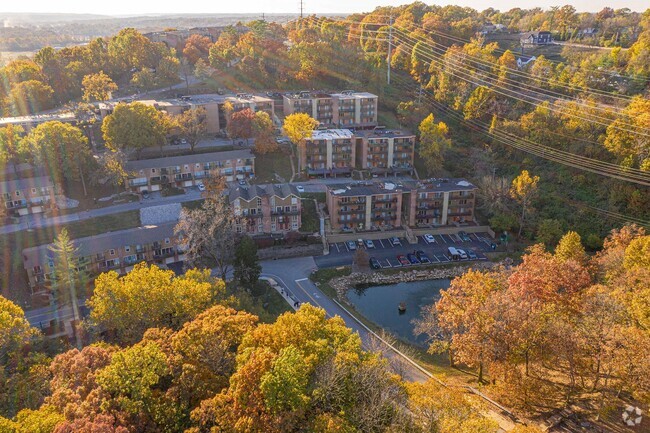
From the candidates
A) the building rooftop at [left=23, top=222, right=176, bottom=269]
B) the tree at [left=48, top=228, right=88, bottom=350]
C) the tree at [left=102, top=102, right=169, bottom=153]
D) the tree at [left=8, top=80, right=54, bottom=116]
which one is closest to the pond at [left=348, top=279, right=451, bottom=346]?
the building rooftop at [left=23, top=222, right=176, bottom=269]

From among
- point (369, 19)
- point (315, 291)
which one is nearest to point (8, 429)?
point (315, 291)

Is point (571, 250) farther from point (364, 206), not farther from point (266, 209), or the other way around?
point (266, 209)

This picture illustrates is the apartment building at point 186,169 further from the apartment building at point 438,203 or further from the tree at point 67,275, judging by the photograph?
the apartment building at point 438,203

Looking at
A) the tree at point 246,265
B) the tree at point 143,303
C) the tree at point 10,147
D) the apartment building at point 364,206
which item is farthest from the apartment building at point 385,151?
the tree at point 10,147

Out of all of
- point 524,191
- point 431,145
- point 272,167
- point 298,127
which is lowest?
point 524,191

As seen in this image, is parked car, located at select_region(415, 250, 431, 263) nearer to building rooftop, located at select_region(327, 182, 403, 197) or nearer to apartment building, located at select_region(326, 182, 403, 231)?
apartment building, located at select_region(326, 182, 403, 231)

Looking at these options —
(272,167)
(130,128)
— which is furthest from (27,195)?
(272,167)

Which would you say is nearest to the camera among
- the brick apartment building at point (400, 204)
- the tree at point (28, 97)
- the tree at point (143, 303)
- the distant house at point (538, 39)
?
the tree at point (143, 303)
